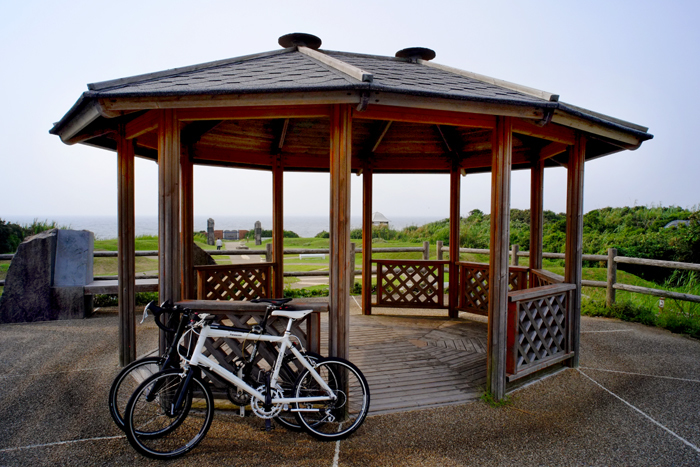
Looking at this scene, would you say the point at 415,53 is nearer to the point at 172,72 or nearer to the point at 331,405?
the point at 172,72

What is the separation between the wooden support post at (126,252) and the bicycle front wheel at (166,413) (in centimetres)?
151

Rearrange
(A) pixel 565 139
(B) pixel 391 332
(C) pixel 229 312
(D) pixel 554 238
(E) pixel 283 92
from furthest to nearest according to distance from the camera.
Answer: (D) pixel 554 238 → (B) pixel 391 332 → (A) pixel 565 139 → (C) pixel 229 312 → (E) pixel 283 92

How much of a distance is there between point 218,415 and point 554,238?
15163 mm

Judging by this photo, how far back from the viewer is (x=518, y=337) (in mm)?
3936

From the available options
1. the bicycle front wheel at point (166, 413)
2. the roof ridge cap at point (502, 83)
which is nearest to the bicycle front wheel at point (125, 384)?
the bicycle front wheel at point (166, 413)

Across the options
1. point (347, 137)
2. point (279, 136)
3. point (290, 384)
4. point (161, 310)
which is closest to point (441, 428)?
point (290, 384)


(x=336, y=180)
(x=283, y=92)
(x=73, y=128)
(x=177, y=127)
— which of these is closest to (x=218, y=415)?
(x=336, y=180)

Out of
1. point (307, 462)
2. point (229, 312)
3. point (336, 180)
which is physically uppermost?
point (336, 180)

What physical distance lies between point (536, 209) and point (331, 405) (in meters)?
4.41

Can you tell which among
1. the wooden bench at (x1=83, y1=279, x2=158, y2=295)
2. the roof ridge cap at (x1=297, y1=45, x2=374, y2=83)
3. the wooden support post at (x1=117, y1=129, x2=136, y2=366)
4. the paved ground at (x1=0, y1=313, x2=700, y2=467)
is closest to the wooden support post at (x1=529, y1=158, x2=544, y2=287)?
the paved ground at (x1=0, y1=313, x2=700, y2=467)

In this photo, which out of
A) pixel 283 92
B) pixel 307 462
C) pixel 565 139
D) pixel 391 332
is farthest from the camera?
pixel 391 332

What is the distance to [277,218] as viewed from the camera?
663 centimetres

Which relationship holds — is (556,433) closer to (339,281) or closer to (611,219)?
(339,281)

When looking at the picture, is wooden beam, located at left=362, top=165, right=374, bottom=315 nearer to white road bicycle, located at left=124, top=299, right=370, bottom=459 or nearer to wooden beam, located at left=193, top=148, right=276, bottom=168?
wooden beam, located at left=193, top=148, right=276, bottom=168
